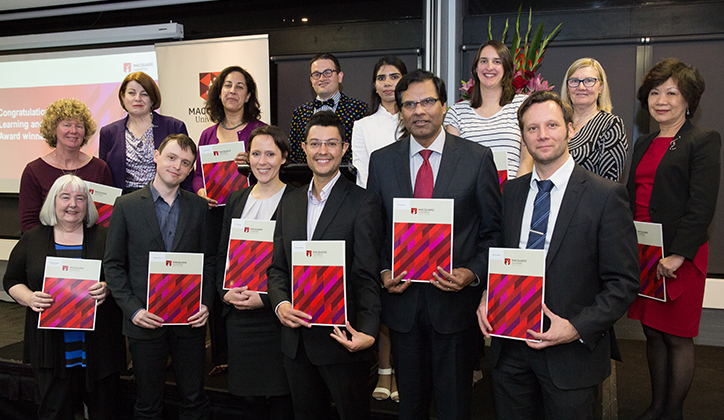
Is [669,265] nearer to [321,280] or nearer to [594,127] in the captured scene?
[594,127]

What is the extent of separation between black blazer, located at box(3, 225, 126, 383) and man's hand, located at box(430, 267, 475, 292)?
6.44 feet

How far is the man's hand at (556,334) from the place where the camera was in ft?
5.57

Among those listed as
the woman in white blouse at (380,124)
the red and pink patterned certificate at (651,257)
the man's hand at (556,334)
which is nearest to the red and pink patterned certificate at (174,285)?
the woman in white blouse at (380,124)

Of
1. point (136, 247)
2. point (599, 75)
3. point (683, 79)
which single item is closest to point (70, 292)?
point (136, 247)

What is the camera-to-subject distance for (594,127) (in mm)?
2705

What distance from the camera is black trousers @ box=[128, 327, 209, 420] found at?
8.03ft

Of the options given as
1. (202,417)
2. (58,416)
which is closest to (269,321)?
(202,417)

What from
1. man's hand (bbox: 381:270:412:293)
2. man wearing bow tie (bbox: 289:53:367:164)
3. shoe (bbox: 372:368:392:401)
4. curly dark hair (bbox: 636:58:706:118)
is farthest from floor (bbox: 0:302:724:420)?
curly dark hair (bbox: 636:58:706:118)

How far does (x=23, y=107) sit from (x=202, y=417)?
5.85 meters

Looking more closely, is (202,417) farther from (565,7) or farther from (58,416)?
(565,7)

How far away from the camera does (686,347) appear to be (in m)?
2.58

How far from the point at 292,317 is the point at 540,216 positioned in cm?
110

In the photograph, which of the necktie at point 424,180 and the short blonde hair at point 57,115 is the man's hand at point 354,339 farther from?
the short blonde hair at point 57,115

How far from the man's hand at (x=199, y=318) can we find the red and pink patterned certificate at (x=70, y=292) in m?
0.61
